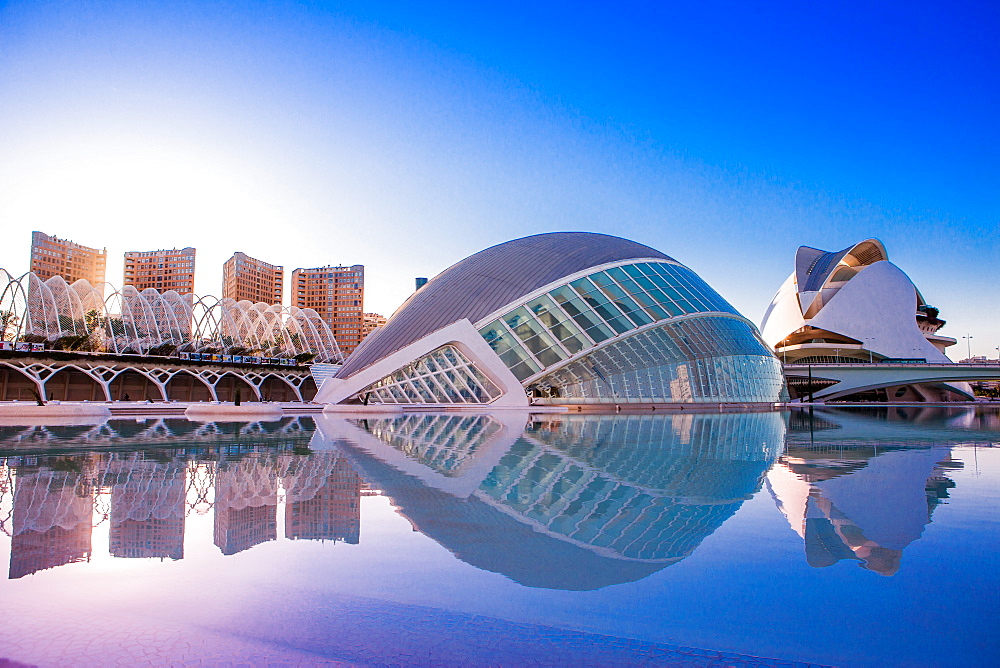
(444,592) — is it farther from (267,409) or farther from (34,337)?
(34,337)

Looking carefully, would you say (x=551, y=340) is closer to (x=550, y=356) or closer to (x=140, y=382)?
(x=550, y=356)

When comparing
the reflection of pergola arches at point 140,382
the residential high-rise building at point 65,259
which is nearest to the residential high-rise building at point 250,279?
the residential high-rise building at point 65,259

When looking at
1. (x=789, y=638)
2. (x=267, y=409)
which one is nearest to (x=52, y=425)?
(x=267, y=409)

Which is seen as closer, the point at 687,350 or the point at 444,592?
the point at 444,592

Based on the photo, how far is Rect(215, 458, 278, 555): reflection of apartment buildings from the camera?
529 cm

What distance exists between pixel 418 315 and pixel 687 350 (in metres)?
14.0

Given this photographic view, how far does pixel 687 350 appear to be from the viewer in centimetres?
3616

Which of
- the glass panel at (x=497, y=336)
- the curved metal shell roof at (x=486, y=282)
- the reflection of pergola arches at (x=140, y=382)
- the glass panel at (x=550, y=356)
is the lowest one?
the reflection of pergola arches at (x=140, y=382)

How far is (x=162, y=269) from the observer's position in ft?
385

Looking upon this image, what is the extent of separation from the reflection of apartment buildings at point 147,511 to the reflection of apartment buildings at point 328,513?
879 millimetres

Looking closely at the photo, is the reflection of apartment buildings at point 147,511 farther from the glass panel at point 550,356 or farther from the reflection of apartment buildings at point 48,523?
the glass panel at point 550,356

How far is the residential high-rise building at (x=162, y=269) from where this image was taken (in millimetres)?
114812

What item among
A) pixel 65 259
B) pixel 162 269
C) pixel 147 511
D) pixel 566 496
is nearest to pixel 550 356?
pixel 566 496

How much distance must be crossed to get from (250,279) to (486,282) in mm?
103773
